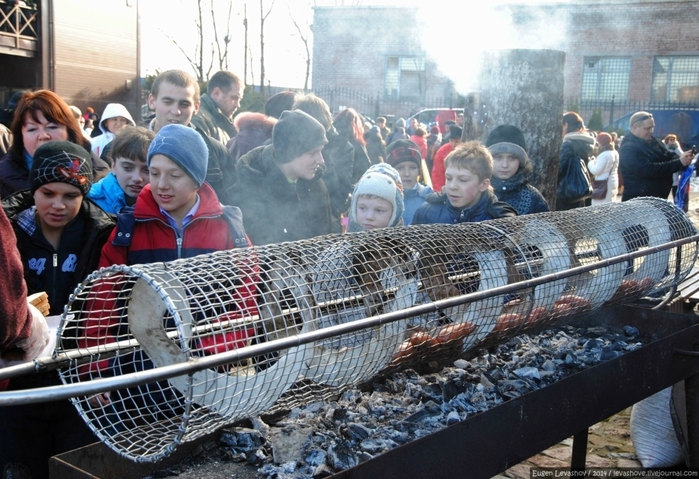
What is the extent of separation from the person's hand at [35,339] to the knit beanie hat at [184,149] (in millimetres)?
810

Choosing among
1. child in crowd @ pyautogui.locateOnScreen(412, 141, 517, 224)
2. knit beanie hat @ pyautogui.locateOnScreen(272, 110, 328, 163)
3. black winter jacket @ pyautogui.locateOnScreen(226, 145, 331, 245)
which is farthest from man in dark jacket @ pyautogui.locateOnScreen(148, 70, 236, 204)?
child in crowd @ pyautogui.locateOnScreen(412, 141, 517, 224)

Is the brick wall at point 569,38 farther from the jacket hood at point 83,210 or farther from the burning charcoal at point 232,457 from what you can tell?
the burning charcoal at point 232,457

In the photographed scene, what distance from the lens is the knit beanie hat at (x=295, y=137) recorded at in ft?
13.1

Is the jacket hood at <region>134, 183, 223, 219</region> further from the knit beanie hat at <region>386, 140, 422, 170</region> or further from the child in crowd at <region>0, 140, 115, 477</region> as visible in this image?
the knit beanie hat at <region>386, 140, 422, 170</region>

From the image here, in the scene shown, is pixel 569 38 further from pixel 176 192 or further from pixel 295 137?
pixel 176 192

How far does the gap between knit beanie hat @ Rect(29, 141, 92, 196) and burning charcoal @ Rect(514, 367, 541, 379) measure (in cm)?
203

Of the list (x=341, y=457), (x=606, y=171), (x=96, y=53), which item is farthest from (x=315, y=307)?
(x=96, y=53)

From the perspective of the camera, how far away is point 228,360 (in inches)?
68.8

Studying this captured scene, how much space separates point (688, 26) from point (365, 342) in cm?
2650

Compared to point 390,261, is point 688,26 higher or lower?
higher

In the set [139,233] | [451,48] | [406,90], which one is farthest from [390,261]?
[406,90]

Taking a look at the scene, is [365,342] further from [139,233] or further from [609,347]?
[609,347]

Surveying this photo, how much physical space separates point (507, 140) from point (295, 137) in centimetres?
155

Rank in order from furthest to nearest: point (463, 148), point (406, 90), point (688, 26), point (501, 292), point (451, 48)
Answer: point (406, 90) → point (688, 26) → point (451, 48) → point (463, 148) → point (501, 292)
